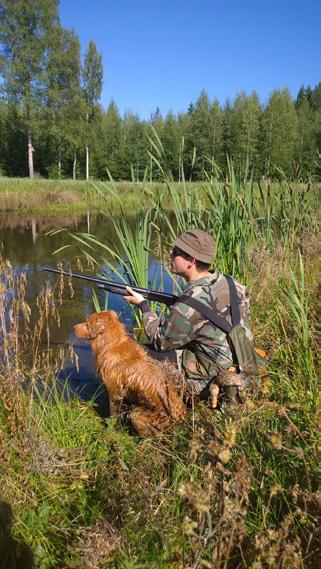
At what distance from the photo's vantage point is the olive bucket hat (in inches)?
114

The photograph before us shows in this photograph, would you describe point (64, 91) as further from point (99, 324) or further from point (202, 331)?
point (202, 331)

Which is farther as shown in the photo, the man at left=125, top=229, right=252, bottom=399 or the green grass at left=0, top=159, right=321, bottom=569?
the man at left=125, top=229, right=252, bottom=399

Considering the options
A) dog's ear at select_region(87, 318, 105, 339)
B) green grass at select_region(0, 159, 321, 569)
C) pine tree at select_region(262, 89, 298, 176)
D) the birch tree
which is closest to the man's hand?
dog's ear at select_region(87, 318, 105, 339)

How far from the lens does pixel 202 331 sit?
111 inches

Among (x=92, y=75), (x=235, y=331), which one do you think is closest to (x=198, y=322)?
(x=235, y=331)

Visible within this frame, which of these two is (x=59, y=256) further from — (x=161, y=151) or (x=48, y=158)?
(x=48, y=158)

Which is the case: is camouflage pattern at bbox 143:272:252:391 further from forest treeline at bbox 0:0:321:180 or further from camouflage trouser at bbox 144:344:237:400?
forest treeline at bbox 0:0:321:180

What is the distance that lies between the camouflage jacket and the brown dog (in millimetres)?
215

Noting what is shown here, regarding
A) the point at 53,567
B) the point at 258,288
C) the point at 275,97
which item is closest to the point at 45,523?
the point at 53,567

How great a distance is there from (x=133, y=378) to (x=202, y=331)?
60 cm

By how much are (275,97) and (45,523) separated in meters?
42.3

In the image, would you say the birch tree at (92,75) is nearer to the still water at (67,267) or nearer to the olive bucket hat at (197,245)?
the still water at (67,267)

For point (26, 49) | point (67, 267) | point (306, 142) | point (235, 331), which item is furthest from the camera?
point (26, 49)

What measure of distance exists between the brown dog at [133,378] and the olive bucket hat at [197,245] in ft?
2.66
